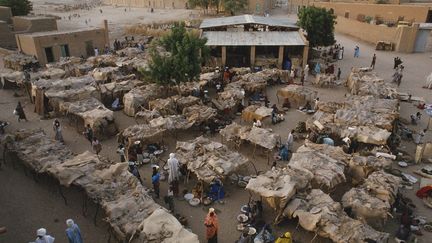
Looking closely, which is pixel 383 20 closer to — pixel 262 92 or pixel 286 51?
pixel 286 51

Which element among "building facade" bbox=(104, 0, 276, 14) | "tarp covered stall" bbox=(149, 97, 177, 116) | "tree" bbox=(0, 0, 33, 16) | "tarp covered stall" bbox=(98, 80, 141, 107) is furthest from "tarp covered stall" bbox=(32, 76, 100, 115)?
"building facade" bbox=(104, 0, 276, 14)

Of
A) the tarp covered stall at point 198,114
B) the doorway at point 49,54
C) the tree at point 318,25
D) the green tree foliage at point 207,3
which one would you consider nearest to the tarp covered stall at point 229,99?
the tarp covered stall at point 198,114

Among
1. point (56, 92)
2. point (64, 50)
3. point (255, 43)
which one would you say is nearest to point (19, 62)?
point (64, 50)

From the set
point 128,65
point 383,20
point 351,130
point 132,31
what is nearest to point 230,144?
point 351,130

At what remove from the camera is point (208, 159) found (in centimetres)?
1363

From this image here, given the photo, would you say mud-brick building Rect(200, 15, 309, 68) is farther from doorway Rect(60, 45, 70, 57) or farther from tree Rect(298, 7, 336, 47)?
doorway Rect(60, 45, 70, 57)

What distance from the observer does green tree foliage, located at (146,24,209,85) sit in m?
20.4

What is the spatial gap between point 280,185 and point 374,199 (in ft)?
10.4

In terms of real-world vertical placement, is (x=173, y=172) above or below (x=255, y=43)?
below

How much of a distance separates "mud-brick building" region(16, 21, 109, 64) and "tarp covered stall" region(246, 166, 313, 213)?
25520 mm

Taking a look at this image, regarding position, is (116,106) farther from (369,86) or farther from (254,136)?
(369,86)

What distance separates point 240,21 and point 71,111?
62.6ft

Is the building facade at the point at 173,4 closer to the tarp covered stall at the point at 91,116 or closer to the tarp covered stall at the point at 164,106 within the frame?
the tarp covered stall at the point at 164,106

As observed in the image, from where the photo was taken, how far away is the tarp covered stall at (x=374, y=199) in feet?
36.7
